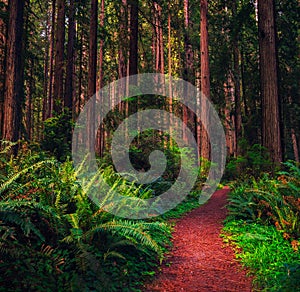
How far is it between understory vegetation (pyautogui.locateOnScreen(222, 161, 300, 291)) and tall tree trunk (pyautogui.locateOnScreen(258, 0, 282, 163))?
208 cm

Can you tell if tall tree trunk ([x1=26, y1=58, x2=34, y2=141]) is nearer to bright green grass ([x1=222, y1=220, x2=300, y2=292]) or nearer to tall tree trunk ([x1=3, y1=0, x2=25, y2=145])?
tall tree trunk ([x1=3, y1=0, x2=25, y2=145])

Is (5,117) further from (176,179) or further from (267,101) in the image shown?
(267,101)

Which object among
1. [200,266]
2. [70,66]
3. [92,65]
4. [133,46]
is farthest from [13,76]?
[200,266]

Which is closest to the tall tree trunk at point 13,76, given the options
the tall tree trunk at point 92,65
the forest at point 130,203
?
the forest at point 130,203

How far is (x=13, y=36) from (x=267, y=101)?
24.9 feet

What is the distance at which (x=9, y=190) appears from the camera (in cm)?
453

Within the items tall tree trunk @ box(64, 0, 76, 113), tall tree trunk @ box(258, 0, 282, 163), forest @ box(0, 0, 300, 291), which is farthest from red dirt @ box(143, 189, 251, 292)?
tall tree trunk @ box(64, 0, 76, 113)

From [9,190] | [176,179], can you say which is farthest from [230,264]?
[176,179]

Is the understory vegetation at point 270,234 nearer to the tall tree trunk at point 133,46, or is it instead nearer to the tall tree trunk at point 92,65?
the tall tree trunk at point 133,46

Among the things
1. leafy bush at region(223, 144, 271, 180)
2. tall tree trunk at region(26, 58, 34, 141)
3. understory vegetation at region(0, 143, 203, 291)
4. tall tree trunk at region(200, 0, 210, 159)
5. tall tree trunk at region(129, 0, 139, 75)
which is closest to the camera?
understory vegetation at region(0, 143, 203, 291)

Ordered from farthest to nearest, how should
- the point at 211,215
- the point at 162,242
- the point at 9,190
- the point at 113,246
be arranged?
1. the point at 211,215
2. the point at 162,242
3. the point at 9,190
4. the point at 113,246

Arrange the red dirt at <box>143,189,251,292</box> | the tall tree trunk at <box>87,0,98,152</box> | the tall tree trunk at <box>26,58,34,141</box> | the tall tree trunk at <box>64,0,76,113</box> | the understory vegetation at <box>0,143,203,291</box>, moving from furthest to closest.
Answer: the tall tree trunk at <box>26,58,34,141</box> → the tall tree trunk at <box>64,0,76,113</box> → the tall tree trunk at <box>87,0,98,152</box> → the red dirt at <box>143,189,251,292</box> → the understory vegetation at <box>0,143,203,291</box>

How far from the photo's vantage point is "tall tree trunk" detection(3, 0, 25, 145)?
833 centimetres

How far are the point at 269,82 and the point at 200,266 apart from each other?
6.59 metres
